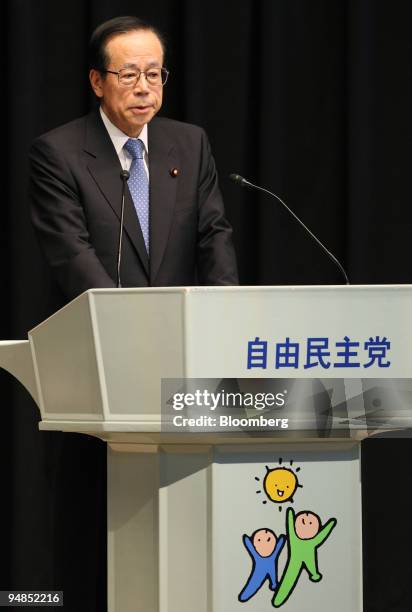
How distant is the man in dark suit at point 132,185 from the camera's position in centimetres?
259

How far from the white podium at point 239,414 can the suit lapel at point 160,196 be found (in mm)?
514

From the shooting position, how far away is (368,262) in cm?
345

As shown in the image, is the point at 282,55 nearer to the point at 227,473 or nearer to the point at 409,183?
the point at 409,183

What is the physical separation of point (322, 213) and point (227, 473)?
5.23ft

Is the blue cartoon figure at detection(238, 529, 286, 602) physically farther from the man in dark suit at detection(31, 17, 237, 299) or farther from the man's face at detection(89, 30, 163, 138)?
the man's face at detection(89, 30, 163, 138)

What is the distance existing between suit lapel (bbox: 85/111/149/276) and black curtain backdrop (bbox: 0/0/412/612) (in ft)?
2.38

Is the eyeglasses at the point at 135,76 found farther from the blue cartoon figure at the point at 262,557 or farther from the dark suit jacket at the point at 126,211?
the blue cartoon figure at the point at 262,557

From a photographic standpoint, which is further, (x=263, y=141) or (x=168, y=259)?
(x=263, y=141)

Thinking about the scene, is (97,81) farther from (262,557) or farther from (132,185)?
(262,557)

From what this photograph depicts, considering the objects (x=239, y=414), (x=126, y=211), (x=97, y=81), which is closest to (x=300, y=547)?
(x=239, y=414)

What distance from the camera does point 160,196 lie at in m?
2.63

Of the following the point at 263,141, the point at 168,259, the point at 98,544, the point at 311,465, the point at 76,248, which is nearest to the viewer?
the point at 311,465

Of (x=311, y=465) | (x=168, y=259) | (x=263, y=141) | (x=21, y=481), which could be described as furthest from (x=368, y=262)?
(x=311, y=465)

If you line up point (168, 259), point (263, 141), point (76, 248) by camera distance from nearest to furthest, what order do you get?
point (76, 248), point (168, 259), point (263, 141)
